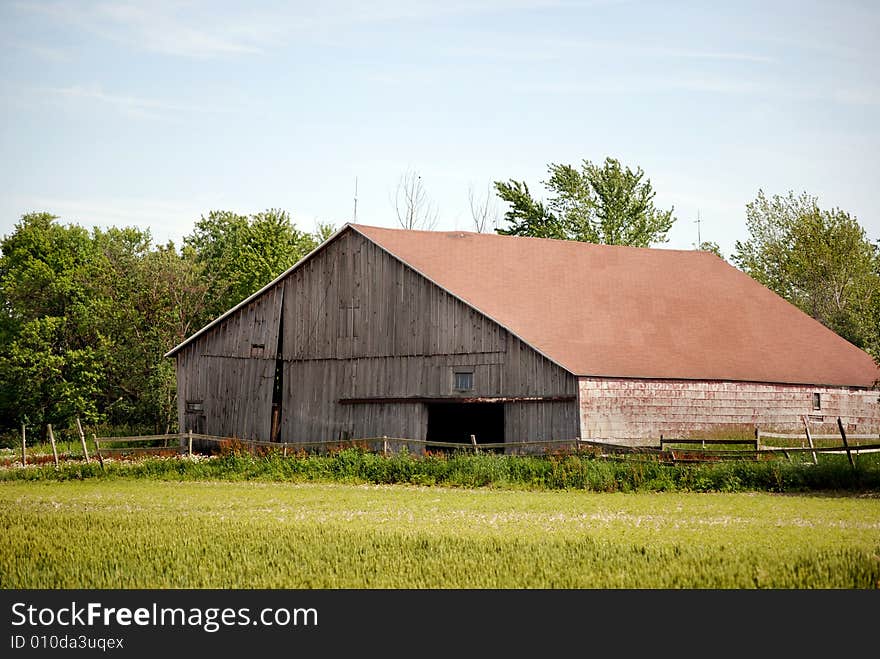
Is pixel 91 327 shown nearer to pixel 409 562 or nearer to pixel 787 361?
pixel 787 361

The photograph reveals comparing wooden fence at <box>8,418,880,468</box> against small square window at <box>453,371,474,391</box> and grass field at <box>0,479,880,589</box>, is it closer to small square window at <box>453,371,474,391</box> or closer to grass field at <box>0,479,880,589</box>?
small square window at <box>453,371,474,391</box>

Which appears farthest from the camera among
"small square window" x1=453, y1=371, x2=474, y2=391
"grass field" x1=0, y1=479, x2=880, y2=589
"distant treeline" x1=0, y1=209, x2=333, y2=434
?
"distant treeline" x1=0, y1=209, x2=333, y2=434

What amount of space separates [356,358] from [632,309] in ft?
37.1

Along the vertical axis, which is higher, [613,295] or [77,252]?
[77,252]

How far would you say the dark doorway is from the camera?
4272 centimetres

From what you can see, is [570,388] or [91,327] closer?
[570,388]

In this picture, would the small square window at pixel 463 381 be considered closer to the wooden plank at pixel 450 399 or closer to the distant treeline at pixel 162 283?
the wooden plank at pixel 450 399

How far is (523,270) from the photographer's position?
43344 millimetres

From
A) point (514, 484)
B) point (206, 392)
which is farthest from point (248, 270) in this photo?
point (514, 484)

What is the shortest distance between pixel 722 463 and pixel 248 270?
49419mm

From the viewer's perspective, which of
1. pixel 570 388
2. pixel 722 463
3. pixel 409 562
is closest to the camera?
pixel 409 562

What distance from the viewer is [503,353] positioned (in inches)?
1467

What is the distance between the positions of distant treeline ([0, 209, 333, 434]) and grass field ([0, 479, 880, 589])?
3734cm

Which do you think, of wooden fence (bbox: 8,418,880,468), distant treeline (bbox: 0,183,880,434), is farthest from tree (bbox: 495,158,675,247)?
wooden fence (bbox: 8,418,880,468)
